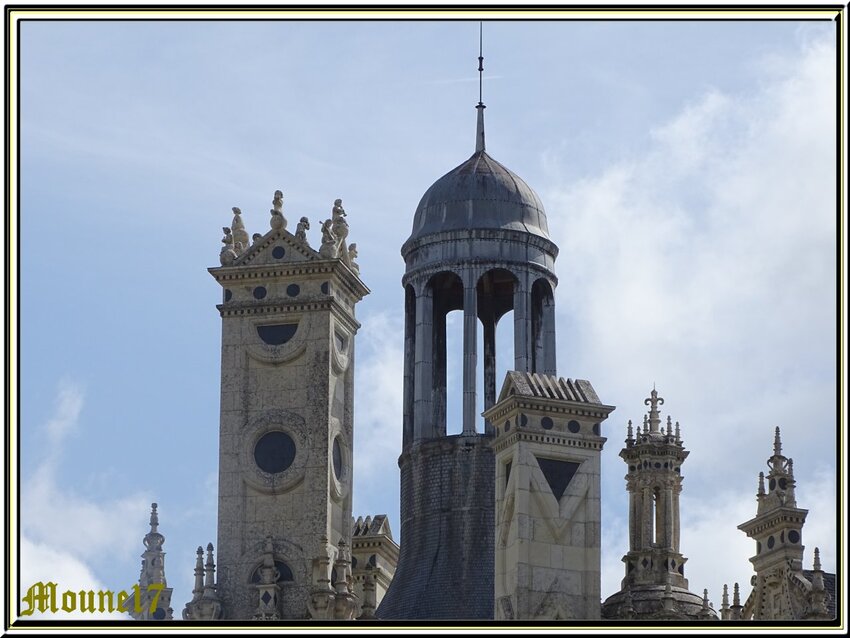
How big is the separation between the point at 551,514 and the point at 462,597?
494 cm

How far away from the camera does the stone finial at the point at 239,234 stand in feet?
255

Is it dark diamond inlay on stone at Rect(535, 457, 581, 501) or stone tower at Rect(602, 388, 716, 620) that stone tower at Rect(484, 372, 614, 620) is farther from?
stone tower at Rect(602, 388, 716, 620)

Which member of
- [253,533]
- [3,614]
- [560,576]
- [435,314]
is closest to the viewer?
[3,614]

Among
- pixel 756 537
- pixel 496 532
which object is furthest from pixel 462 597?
pixel 756 537

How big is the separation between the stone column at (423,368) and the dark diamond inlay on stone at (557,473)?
7.24 meters

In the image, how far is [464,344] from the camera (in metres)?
77.6

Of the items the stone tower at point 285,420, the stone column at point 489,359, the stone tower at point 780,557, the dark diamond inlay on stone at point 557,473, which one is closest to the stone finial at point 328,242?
the stone tower at point 285,420

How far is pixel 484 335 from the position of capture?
81.8 meters

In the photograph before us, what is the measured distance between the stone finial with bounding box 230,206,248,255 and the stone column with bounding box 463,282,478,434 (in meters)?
6.39

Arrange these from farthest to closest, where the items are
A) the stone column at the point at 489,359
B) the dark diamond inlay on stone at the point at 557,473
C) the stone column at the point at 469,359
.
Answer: the stone column at the point at 489,359, the stone column at the point at 469,359, the dark diamond inlay on stone at the point at 557,473

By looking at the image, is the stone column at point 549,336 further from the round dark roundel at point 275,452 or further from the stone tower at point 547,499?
the round dark roundel at point 275,452

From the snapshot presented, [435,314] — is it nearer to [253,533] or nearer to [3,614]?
[253,533]

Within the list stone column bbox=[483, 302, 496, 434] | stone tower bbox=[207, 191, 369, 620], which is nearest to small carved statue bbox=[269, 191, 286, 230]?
stone tower bbox=[207, 191, 369, 620]
